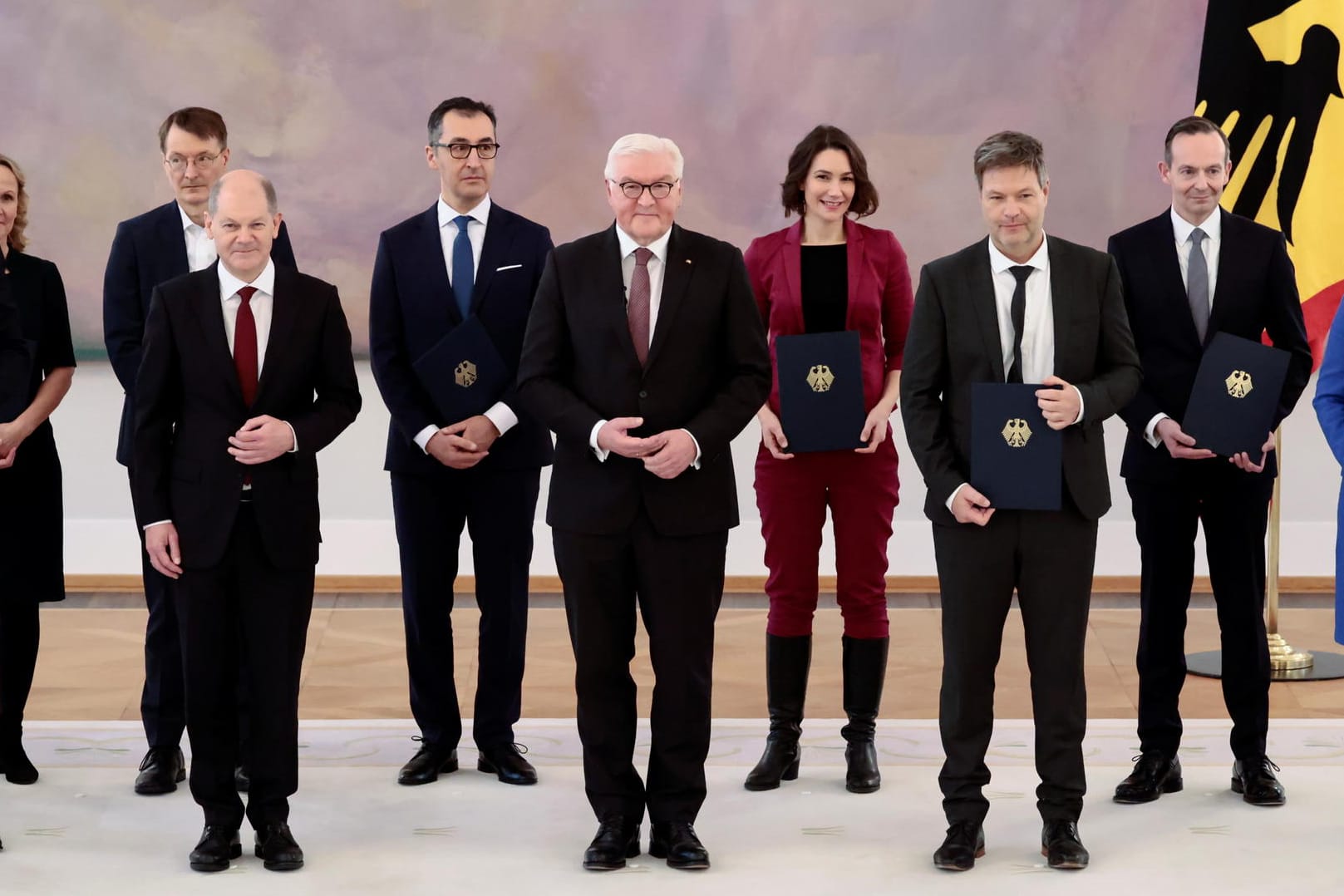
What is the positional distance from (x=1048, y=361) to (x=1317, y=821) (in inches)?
51.4

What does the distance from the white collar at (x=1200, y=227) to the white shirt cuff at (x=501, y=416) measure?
1675 millimetres

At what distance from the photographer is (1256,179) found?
18.0 feet

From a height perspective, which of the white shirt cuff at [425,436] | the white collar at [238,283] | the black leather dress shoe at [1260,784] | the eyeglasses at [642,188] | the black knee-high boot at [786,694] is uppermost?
the eyeglasses at [642,188]

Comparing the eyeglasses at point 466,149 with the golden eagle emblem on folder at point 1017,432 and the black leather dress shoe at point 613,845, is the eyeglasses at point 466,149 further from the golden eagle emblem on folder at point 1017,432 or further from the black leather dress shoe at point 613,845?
the black leather dress shoe at point 613,845

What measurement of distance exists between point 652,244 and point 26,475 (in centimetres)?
176

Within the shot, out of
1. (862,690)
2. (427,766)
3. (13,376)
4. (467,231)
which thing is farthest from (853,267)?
(13,376)

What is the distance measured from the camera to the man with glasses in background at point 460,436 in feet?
13.6

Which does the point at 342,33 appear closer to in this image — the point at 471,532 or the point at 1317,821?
the point at 471,532

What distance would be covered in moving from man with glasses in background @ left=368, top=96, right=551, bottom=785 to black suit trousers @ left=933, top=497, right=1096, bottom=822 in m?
1.17

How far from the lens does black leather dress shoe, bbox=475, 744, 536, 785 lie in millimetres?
4219

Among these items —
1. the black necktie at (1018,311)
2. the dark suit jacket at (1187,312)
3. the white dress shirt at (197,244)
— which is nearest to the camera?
the black necktie at (1018,311)

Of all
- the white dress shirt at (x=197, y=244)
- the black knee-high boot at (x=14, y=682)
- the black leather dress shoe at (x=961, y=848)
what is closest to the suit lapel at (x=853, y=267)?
the black leather dress shoe at (x=961, y=848)

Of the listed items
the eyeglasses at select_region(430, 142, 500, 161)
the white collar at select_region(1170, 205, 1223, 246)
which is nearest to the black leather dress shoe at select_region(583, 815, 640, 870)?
the eyeglasses at select_region(430, 142, 500, 161)

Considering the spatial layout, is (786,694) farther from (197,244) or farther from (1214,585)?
(197,244)
